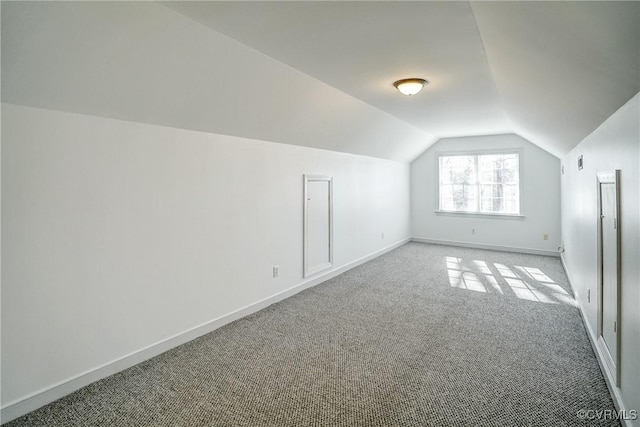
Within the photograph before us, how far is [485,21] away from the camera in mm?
2018

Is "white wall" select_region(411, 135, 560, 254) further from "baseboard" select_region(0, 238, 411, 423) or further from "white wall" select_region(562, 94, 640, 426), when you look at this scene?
"baseboard" select_region(0, 238, 411, 423)

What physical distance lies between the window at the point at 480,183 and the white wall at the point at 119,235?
499 centimetres

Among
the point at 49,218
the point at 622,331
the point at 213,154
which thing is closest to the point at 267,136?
the point at 213,154

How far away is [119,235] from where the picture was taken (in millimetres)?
2656

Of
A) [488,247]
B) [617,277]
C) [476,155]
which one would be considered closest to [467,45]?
[617,277]

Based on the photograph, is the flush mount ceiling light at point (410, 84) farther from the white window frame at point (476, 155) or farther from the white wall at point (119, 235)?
the white window frame at point (476, 155)

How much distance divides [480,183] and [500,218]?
877mm

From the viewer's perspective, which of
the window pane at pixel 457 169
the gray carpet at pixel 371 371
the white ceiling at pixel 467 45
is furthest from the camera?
the window pane at pixel 457 169

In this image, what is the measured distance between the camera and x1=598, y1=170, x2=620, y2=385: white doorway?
7.25 ft

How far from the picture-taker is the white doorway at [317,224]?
469 cm

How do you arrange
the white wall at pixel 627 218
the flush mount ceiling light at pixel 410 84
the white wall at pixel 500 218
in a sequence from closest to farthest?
the white wall at pixel 627 218
the flush mount ceiling light at pixel 410 84
the white wall at pixel 500 218

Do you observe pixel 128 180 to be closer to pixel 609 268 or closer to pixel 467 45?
pixel 467 45

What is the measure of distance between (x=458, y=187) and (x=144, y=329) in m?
6.98

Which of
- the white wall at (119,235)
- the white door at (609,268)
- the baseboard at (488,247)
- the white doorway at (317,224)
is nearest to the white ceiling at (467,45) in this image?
the white door at (609,268)
